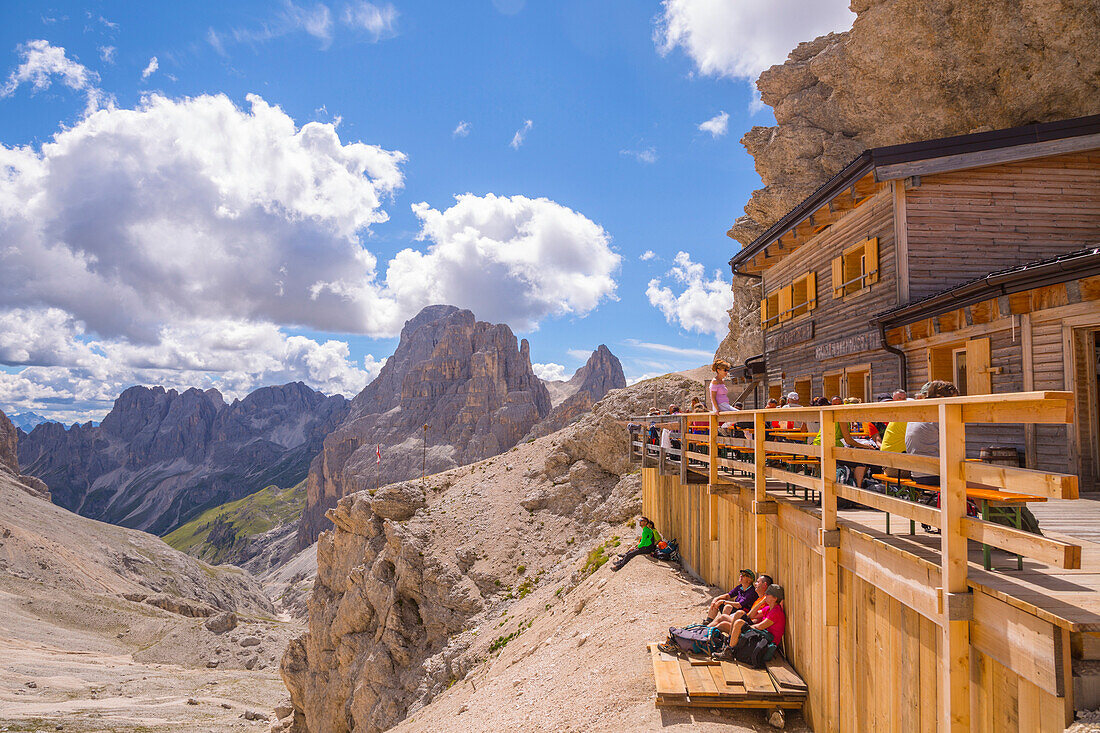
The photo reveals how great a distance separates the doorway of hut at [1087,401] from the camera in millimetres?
9859

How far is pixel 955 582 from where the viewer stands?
379 cm

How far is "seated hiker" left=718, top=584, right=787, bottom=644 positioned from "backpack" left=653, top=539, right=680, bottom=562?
225 inches

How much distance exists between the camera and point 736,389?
1107 inches

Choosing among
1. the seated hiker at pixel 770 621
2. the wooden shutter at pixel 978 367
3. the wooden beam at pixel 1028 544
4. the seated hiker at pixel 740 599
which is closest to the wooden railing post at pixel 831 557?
the seated hiker at pixel 770 621

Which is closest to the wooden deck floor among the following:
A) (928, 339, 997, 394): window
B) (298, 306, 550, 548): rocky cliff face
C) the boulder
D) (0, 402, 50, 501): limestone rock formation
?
(928, 339, 997, 394): window

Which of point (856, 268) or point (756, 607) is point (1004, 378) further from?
point (756, 607)

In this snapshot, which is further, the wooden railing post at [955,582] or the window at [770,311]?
the window at [770,311]

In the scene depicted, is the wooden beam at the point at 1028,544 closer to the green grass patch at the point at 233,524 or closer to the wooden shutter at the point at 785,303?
the wooden shutter at the point at 785,303

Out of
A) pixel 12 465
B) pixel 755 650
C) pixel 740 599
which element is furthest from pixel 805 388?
pixel 12 465

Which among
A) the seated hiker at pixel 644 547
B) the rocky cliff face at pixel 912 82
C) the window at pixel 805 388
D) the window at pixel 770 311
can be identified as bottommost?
the seated hiker at pixel 644 547

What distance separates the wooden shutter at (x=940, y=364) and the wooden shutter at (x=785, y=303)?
6.94 m

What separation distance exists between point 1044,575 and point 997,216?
13.5m

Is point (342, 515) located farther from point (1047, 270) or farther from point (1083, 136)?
point (1083, 136)

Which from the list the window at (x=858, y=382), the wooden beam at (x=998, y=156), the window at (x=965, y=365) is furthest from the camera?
the window at (x=858, y=382)
